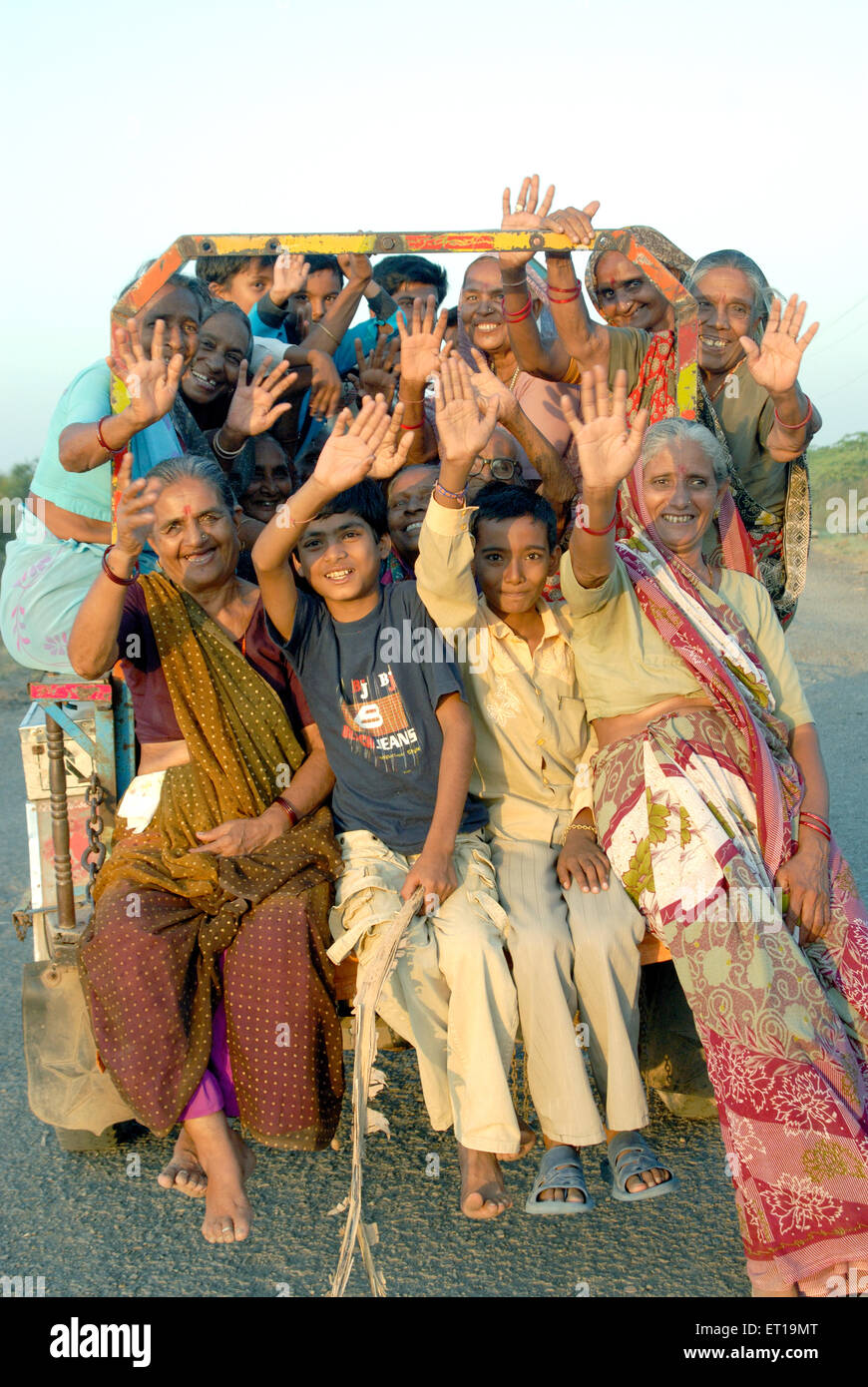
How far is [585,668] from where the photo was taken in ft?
11.1

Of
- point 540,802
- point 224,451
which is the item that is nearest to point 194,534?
point 224,451

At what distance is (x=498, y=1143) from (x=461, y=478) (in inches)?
66.2

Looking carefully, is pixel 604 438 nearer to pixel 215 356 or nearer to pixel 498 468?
pixel 498 468

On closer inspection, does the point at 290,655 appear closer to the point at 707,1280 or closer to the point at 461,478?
the point at 461,478

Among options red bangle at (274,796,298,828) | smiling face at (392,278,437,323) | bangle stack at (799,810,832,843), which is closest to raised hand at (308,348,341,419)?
smiling face at (392,278,437,323)

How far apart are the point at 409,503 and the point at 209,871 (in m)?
1.49

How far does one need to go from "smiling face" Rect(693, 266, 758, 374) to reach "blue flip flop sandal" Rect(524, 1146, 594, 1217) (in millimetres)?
2778

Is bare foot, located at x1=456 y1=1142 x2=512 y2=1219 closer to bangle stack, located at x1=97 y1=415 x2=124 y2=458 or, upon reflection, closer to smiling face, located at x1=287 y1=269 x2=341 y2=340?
bangle stack, located at x1=97 y1=415 x2=124 y2=458

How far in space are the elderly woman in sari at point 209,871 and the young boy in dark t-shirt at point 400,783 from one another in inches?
4.8

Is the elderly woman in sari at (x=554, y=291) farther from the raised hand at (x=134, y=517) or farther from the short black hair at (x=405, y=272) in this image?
the raised hand at (x=134, y=517)

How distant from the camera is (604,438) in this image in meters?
3.04

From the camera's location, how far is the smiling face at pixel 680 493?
347 centimetres

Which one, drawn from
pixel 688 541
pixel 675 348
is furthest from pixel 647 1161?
pixel 675 348

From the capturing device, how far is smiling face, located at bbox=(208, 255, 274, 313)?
5.51 m
